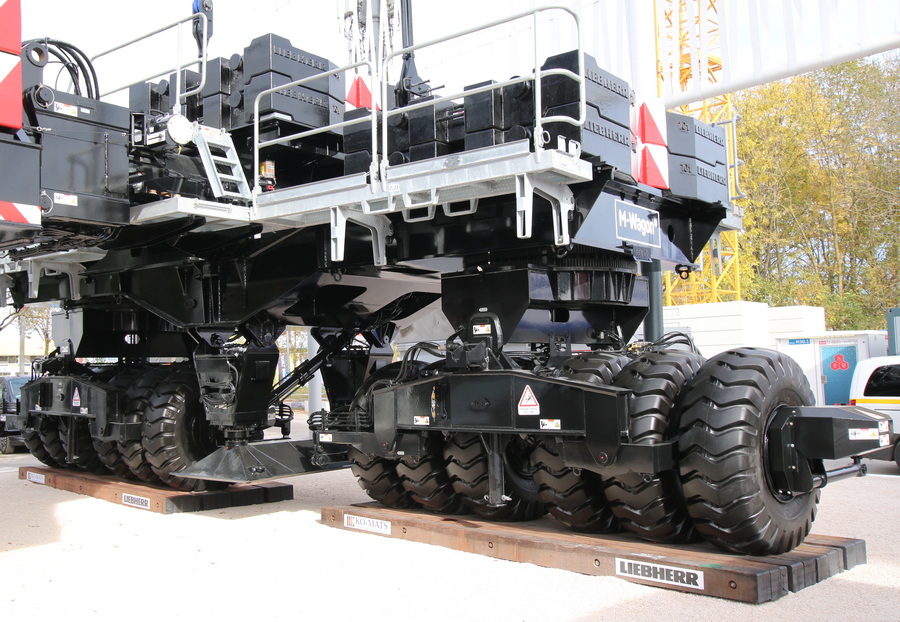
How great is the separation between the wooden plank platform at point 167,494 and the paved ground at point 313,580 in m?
0.34

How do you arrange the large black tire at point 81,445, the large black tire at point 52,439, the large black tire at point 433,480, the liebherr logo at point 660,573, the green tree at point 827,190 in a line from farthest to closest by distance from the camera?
1. the green tree at point 827,190
2. the large black tire at point 52,439
3. the large black tire at point 81,445
4. the large black tire at point 433,480
5. the liebherr logo at point 660,573

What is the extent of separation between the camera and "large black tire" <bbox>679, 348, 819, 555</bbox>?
525 cm

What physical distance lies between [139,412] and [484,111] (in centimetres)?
573

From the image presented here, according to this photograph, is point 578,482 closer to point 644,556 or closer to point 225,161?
point 644,556

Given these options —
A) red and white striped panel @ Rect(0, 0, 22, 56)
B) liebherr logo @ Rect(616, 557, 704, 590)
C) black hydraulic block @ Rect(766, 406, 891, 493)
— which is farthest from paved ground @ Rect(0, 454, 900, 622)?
red and white striped panel @ Rect(0, 0, 22, 56)

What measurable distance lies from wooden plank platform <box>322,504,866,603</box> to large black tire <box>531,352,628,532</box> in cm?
12

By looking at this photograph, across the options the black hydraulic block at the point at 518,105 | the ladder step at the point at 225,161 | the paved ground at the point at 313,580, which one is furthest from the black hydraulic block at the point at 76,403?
the black hydraulic block at the point at 518,105

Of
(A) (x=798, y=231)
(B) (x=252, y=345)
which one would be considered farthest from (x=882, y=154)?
(B) (x=252, y=345)

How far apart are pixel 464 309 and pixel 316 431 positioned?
7.49 ft

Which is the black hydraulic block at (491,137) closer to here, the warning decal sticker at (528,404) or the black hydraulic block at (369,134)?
the black hydraulic block at (369,134)

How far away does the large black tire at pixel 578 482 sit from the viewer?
20.0 ft

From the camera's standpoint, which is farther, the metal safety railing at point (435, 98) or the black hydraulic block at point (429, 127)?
the black hydraulic block at point (429, 127)

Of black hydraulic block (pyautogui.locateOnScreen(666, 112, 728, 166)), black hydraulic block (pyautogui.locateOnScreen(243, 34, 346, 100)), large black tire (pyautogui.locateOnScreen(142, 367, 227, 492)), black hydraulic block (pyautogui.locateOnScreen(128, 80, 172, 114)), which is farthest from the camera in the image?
large black tire (pyautogui.locateOnScreen(142, 367, 227, 492))

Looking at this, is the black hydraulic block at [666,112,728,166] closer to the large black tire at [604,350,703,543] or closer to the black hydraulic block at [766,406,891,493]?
→ the large black tire at [604,350,703,543]
